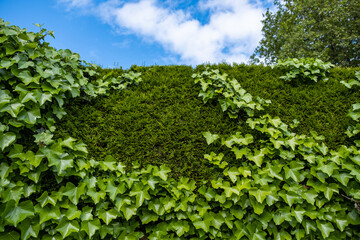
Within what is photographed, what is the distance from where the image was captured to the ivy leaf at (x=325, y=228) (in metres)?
2.64

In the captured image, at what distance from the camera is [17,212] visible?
2.26 meters

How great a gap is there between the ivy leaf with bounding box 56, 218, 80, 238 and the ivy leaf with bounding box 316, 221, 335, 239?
2783mm

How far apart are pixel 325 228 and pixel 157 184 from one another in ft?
6.83

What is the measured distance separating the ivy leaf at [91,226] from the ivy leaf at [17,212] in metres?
0.52

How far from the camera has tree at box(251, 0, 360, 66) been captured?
11844 millimetres

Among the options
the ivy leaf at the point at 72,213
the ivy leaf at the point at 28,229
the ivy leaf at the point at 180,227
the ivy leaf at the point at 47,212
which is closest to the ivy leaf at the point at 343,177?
the ivy leaf at the point at 180,227

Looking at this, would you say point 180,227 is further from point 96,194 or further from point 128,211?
point 96,194

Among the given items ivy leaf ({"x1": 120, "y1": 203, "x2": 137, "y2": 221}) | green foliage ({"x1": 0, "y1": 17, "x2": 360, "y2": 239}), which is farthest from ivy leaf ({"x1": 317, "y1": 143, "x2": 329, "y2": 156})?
ivy leaf ({"x1": 120, "y1": 203, "x2": 137, "y2": 221})

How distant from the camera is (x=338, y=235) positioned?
277 cm

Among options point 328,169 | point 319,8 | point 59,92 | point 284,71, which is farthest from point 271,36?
point 59,92

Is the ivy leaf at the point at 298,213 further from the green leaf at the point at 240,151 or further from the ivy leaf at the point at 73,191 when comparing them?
the ivy leaf at the point at 73,191

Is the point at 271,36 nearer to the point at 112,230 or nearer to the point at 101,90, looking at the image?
the point at 101,90

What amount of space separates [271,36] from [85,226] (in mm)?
15671

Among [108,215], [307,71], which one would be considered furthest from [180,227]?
[307,71]
